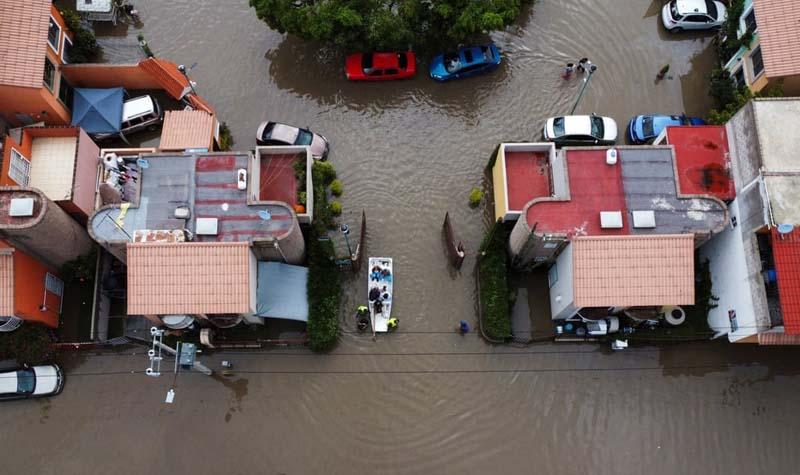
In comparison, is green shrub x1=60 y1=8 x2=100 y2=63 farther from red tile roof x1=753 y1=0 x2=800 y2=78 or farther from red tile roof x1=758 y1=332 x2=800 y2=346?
red tile roof x1=758 y1=332 x2=800 y2=346

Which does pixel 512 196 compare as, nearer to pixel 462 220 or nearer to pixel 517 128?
pixel 462 220

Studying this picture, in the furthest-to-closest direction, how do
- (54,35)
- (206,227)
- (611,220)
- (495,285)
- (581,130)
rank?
1. (581,130)
2. (54,35)
3. (495,285)
4. (611,220)
5. (206,227)

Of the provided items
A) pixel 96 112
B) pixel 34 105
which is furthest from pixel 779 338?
pixel 34 105

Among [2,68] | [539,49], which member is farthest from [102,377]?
[539,49]

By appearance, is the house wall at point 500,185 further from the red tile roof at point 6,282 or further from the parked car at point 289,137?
the red tile roof at point 6,282

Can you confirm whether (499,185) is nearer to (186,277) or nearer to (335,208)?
(335,208)

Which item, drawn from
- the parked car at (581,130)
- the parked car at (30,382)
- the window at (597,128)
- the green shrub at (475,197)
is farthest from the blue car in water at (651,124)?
the parked car at (30,382)

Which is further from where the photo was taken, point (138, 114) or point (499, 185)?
point (138, 114)
